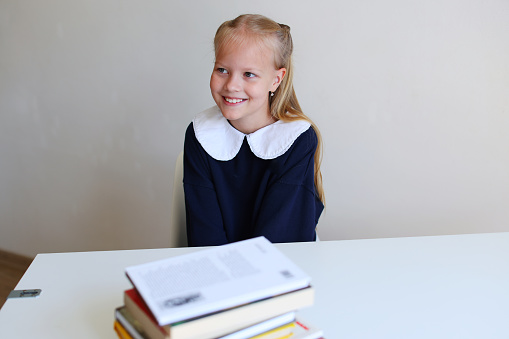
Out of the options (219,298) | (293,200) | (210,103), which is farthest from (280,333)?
(210,103)

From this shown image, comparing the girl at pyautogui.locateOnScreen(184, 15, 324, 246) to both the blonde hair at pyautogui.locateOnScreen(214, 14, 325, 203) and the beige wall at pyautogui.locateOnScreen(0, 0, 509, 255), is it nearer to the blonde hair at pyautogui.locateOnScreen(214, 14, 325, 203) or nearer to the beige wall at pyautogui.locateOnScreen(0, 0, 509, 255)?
the blonde hair at pyautogui.locateOnScreen(214, 14, 325, 203)

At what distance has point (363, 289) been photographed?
1011 mm

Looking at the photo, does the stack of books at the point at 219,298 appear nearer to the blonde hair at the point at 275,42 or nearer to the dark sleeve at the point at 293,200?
the dark sleeve at the point at 293,200

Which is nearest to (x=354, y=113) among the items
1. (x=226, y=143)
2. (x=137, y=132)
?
(x=226, y=143)

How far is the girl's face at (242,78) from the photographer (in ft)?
4.60

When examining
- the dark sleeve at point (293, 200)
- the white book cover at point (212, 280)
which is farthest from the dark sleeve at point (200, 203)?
the white book cover at point (212, 280)

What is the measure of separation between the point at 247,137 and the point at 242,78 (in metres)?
0.17

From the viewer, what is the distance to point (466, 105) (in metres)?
1.67

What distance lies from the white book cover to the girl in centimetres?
61

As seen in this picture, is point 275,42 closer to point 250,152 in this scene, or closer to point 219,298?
point 250,152

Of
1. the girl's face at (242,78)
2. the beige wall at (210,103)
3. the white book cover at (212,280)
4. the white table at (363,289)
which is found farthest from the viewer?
the beige wall at (210,103)

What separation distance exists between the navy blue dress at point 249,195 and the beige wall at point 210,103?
14.8 inches

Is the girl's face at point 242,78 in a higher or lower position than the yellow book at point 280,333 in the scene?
higher

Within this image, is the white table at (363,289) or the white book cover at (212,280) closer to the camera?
the white book cover at (212,280)
